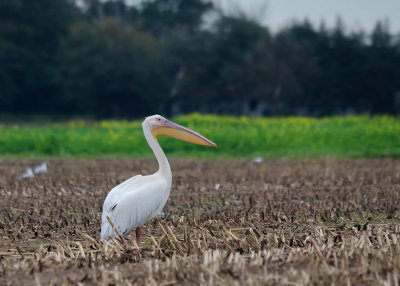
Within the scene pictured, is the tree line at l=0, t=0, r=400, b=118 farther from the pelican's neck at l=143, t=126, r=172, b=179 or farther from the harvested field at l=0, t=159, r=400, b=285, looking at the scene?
the pelican's neck at l=143, t=126, r=172, b=179

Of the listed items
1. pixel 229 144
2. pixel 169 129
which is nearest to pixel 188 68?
pixel 229 144

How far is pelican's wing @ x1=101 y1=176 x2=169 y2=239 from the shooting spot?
19.0 ft

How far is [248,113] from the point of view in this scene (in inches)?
1978

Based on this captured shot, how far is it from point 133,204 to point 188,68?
44.2 metres

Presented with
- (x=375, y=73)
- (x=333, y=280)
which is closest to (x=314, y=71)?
(x=375, y=73)

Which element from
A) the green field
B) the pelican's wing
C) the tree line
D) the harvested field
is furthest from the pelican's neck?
the tree line

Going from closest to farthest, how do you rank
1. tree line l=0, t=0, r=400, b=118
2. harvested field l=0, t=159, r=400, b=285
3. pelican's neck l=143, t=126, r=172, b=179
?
harvested field l=0, t=159, r=400, b=285 < pelican's neck l=143, t=126, r=172, b=179 < tree line l=0, t=0, r=400, b=118

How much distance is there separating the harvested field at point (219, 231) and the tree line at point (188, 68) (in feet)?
114

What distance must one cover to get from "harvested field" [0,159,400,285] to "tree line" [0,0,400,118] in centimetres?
3460

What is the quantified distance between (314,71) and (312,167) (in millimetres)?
34042

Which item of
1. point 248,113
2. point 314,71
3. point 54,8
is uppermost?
point 54,8

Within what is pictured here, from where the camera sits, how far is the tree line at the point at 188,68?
46406 millimetres

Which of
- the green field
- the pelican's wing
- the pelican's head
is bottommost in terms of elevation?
the green field

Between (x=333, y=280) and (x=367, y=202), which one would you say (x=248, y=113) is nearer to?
(x=367, y=202)
